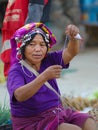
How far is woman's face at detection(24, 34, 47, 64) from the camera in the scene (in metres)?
3.16

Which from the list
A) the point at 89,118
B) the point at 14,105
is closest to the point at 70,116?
the point at 89,118

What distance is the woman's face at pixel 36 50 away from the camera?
316cm

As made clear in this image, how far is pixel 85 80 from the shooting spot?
249 inches

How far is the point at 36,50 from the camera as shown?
3148 millimetres

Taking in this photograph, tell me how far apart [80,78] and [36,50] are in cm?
336

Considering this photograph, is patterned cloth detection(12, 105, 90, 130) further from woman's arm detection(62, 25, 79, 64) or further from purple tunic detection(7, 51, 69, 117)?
woman's arm detection(62, 25, 79, 64)

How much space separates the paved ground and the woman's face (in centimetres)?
169

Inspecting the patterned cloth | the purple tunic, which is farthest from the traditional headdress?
the patterned cloth

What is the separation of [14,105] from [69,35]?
0.65m

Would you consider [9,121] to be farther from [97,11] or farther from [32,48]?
[97,11]

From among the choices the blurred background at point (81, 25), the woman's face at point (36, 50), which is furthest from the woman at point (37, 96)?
the blurred background at point (81, 25)

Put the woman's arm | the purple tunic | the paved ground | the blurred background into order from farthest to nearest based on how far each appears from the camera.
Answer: the blurred background < the paved ground < the woman's arm < the purple tunic

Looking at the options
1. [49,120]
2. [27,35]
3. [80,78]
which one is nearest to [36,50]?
[27,35]

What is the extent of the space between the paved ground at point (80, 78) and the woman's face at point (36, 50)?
169cm
